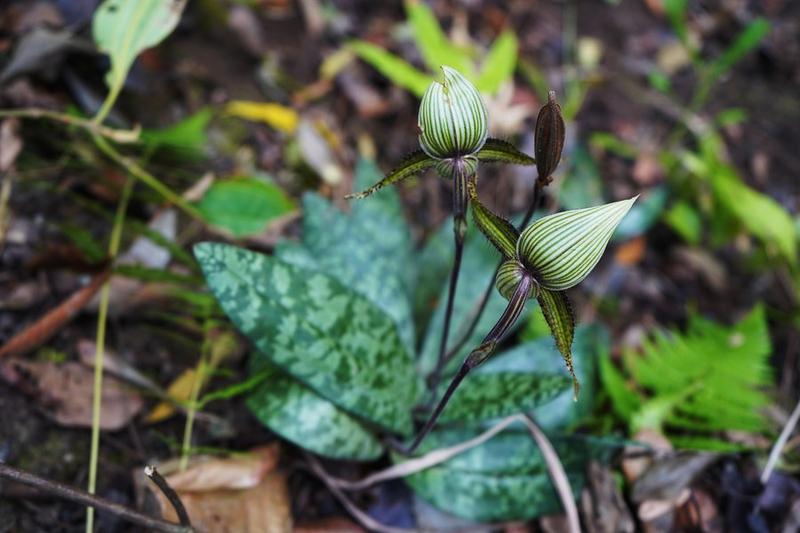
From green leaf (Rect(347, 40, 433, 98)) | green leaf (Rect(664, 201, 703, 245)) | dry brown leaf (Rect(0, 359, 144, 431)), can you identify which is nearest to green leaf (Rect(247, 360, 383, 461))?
dry brown leaf (Rect(0, 359, 144, 431))

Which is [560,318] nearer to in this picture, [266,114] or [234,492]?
[234,492]

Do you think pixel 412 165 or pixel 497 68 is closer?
pixel 412 165

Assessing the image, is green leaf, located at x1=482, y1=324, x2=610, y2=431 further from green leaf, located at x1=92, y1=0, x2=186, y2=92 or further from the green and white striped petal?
green leaf, located at x1=92, y1=0, x2=186, y2=92

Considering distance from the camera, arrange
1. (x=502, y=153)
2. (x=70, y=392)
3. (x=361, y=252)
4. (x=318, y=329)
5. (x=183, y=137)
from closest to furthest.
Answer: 1. (x=502, y=153)
2. (x=318, y=329)
3. (x=70, y=392)
4. (x=361, y=252)
5. (x=183, y=137)

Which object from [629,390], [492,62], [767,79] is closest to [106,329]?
[629,390]

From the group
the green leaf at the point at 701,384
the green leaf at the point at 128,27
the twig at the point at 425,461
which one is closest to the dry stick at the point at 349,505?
the twig at the point at 425,461

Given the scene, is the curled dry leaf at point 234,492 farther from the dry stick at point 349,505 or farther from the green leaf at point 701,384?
the green leaf at point 701,384

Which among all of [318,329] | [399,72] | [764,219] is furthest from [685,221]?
[318,329]
